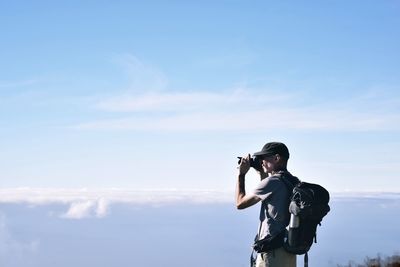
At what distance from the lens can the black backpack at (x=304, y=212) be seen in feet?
25.2

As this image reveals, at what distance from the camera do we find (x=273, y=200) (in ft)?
25.9

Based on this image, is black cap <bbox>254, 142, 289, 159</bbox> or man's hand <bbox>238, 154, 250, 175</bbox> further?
man's hand <bbox>238, 154, 250, 175</bbox>

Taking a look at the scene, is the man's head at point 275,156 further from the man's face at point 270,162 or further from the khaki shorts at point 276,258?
the khaki shorts at point 276,258

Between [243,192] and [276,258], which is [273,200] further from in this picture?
[276,258]

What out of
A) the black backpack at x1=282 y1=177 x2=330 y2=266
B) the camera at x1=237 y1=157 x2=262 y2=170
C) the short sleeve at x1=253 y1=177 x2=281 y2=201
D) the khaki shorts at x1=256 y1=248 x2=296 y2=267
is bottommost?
the khaki shorts at x1=256 y1=248 x2=296 y2=267

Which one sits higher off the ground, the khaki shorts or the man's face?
the man's face

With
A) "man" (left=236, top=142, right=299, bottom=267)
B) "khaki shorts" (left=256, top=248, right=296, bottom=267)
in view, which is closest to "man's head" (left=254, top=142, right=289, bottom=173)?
"man" (left=236, top=142, right=299, bottom=267)

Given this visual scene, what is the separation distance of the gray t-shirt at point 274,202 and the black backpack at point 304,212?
96mm

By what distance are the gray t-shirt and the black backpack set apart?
3.8 inches

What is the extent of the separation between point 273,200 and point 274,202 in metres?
0.02

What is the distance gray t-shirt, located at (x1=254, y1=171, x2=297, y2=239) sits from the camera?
7.86 m

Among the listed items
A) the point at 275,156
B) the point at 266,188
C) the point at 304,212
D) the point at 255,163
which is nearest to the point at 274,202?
the point at 266,188

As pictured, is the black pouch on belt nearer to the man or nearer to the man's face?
the man

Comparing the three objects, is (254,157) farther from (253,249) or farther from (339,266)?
(339,266)
